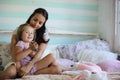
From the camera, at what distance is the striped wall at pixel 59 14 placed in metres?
3.12

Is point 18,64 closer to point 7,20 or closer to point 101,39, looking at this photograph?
point 7,20

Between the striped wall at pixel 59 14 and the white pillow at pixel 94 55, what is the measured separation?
1.36 feet

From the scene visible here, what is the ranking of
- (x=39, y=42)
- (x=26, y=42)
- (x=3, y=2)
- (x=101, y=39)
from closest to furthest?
(x=26, y=42) < (x=39, y=42) < (x=3, y=2) < (x=101, y=39)

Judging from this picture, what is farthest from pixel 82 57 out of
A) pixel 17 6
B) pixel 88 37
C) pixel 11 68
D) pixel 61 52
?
pixel 11 68

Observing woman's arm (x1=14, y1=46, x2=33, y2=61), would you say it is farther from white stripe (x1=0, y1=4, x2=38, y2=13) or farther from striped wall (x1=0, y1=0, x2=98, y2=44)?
white stripe (x1=0, y1=4, x2=38, y2=13)

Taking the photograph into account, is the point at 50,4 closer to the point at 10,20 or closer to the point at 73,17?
A: the point at 73,17

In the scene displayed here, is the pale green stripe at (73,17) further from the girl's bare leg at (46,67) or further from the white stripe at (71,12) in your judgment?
the girl's bare leg at (46,67)

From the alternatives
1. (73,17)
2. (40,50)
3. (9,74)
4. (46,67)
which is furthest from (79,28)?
(9,74)

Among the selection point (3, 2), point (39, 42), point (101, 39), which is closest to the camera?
point (39, 42)

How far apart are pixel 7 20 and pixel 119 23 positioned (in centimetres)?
165

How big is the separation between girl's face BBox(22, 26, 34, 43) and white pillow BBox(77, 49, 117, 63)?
3.81 ft

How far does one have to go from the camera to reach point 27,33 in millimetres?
2070

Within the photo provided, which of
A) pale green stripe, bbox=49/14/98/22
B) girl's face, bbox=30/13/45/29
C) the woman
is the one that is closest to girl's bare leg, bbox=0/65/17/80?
the woman

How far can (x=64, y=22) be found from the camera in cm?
343
